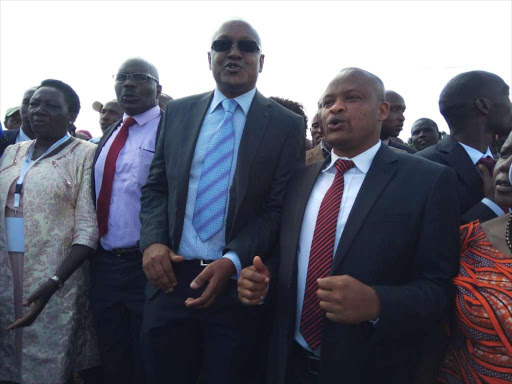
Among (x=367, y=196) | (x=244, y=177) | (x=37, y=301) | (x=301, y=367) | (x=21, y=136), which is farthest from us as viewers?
(x=21, y=136)

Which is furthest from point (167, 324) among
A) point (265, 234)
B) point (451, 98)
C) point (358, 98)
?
point (451, 98)

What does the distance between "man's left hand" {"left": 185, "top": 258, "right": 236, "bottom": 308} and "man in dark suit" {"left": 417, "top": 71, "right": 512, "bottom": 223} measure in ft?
4.42

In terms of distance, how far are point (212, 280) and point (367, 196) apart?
83 cm

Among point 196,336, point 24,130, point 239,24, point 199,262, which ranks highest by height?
point 239,24

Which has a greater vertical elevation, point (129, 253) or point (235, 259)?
point (235, 259)

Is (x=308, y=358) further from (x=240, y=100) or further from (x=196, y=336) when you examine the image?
(x=240, y=100)

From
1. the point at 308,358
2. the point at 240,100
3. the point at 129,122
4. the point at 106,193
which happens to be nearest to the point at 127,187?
the point at 106,193

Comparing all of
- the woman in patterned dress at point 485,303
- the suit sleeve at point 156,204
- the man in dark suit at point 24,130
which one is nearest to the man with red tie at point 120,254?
the suit sleeve at point 156,204

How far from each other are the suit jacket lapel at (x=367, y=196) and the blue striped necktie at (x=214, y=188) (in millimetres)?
728

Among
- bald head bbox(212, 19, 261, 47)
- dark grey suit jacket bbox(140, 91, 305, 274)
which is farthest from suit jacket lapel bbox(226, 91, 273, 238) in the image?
bald head bbox(212, 19, 261, 47)

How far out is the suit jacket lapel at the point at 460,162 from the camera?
245 centimetres

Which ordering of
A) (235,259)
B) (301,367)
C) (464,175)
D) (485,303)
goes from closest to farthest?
1. (485,303)
2. (301,367)
3. (235,259)
4. (464,175)

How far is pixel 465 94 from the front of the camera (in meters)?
2.65

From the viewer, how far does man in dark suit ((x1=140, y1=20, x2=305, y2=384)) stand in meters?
2.33
